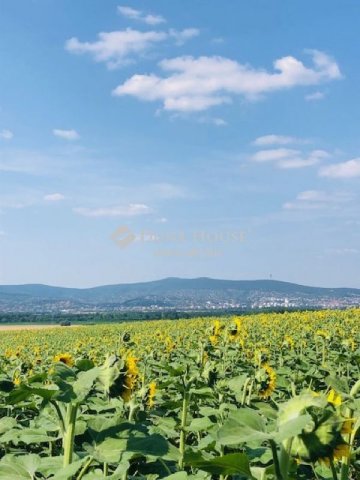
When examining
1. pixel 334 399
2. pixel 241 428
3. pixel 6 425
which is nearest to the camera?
pixel 241 428

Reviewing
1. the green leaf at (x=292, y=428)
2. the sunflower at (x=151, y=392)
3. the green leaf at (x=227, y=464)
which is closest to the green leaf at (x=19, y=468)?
the green leaf at (x=227, y=464)

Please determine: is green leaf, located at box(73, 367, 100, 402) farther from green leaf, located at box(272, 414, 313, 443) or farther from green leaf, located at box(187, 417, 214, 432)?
green leaf, located at box(187, 417, 214, 432)

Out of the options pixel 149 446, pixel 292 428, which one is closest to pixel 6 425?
pixel 149 446

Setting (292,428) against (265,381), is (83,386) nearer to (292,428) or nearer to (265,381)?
(292,428)

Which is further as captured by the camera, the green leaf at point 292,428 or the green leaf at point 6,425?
the green leaf at point 6,425

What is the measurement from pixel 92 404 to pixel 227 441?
150cm

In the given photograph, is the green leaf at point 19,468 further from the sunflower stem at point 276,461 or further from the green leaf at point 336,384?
the green leaf at point 336,384

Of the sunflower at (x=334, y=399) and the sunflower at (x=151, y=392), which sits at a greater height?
the sunflower at (x=334, y=399)

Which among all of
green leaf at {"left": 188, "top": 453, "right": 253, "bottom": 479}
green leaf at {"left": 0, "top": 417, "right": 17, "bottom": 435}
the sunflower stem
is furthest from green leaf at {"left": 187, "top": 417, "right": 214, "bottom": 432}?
the sunflower stem

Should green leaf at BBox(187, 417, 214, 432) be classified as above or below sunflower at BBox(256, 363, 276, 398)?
above

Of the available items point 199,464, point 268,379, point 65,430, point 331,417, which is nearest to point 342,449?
point 331,417

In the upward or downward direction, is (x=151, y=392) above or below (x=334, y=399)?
below

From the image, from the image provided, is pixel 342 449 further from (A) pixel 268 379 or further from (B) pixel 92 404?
(A) pixel 268 379

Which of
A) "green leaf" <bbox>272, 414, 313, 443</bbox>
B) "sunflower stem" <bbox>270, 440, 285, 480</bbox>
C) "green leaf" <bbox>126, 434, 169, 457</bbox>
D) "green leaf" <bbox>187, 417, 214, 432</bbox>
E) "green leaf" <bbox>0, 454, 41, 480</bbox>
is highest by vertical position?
"green leaf" <bbox>272, 414, 313, 443</bbox>
